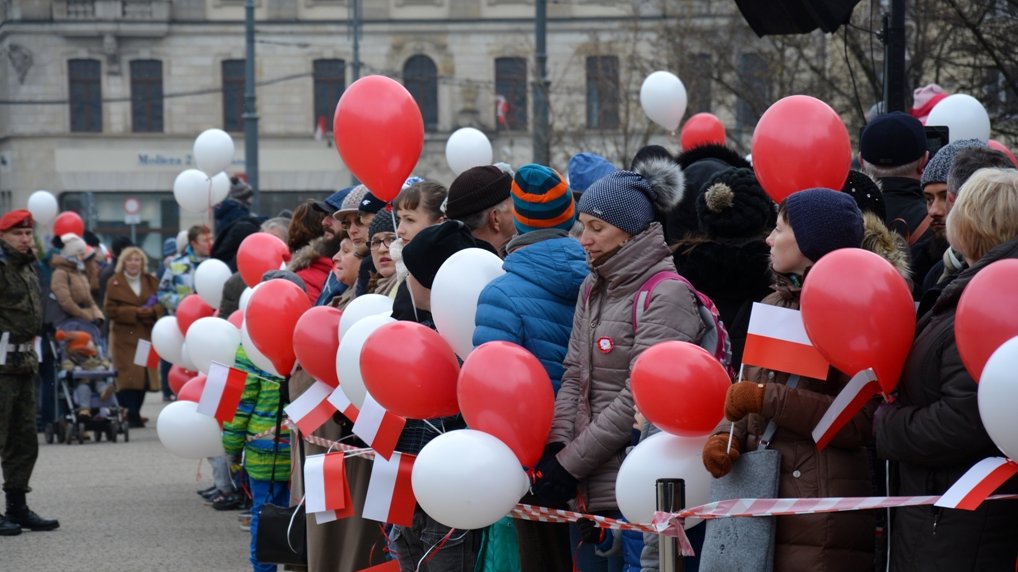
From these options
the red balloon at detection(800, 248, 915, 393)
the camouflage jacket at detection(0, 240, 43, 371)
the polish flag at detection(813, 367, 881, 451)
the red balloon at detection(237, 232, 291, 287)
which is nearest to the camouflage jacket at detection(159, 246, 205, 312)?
the camouflage jacket at detection(0, 240, 43, 371)

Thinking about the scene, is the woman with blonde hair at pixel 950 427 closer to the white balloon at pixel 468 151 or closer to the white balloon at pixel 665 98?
the white balloon at pixel 468 151

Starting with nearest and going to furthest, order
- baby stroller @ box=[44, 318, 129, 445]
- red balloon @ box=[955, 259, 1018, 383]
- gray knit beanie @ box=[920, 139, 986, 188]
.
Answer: red balloon @ box=[955, 259, 1018, 383] < gray knit beanie @ box=[920, 139, 986, 188] < baby stroller @ box=[44, 318, 129, 445]

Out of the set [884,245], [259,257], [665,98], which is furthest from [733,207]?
[665,98]

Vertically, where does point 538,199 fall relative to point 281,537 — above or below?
above

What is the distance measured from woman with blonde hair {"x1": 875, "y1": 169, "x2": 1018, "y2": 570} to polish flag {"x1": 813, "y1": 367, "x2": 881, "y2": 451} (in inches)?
3.5

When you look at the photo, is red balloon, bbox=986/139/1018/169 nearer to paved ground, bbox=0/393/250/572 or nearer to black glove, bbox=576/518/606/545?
black glove, bbox=576/518/606/545

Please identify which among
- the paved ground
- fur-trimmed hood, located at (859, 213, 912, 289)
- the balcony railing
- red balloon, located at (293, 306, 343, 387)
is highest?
the balcony railing

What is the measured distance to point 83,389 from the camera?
1596cm

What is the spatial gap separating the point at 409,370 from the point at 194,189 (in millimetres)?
10165

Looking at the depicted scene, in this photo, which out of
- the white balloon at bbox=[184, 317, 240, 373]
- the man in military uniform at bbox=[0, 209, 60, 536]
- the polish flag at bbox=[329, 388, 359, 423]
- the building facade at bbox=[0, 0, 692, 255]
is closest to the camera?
the polish flag at bbox=[329, 388, 359, 423]

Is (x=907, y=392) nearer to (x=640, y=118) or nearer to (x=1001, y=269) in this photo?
(x=1001, y=269)

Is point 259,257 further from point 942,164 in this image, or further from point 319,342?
point 942,164

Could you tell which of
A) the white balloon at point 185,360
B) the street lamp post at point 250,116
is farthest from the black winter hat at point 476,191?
the street lamp post at point 250,116

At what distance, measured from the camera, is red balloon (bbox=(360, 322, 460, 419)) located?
5.40m
